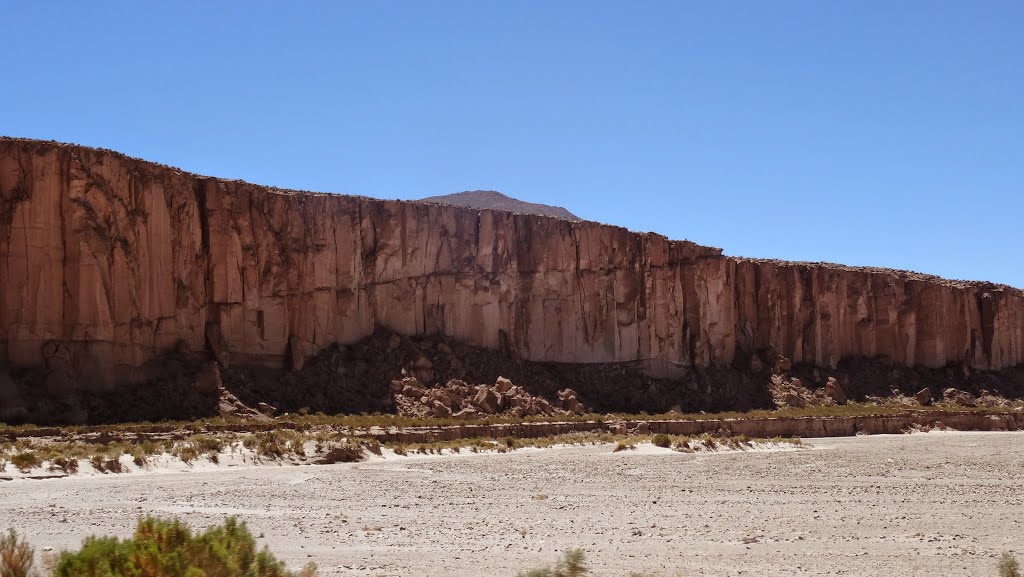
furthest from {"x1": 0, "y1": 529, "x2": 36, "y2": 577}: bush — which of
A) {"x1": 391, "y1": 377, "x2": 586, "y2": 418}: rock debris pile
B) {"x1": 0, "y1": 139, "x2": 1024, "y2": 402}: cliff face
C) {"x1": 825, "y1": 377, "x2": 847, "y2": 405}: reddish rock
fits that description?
{"x1": 825, "y1": 377, "x2": 847, "y2": 405}: reddish rock

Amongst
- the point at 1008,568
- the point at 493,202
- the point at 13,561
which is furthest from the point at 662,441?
the point at 493,202

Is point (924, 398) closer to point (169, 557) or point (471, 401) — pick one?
point (471, 401)

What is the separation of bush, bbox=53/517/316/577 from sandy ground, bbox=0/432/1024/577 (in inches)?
68.2

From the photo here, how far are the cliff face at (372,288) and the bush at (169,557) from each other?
76.8 feet

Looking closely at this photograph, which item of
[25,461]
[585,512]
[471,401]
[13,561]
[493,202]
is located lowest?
[585,512]

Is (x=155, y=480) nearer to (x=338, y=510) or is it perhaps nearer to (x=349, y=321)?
(x=338, y=510)

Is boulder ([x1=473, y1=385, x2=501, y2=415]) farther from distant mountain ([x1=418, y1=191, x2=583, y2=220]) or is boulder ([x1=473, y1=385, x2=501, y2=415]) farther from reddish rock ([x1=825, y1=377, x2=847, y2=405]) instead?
distant mountain ([x1=418, y1=191, x2=583, y2=220])

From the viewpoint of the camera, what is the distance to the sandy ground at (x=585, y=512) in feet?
44.4

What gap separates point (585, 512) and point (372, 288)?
2680cm

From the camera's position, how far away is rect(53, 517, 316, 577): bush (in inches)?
394

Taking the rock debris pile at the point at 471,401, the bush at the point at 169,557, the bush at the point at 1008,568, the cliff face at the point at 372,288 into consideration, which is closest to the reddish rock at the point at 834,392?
the cliff face at the point at 372,288

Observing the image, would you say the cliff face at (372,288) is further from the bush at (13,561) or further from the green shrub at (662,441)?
the bush at (13,561)

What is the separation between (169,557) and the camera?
1024 cm

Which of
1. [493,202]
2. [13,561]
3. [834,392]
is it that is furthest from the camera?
[493,202]
